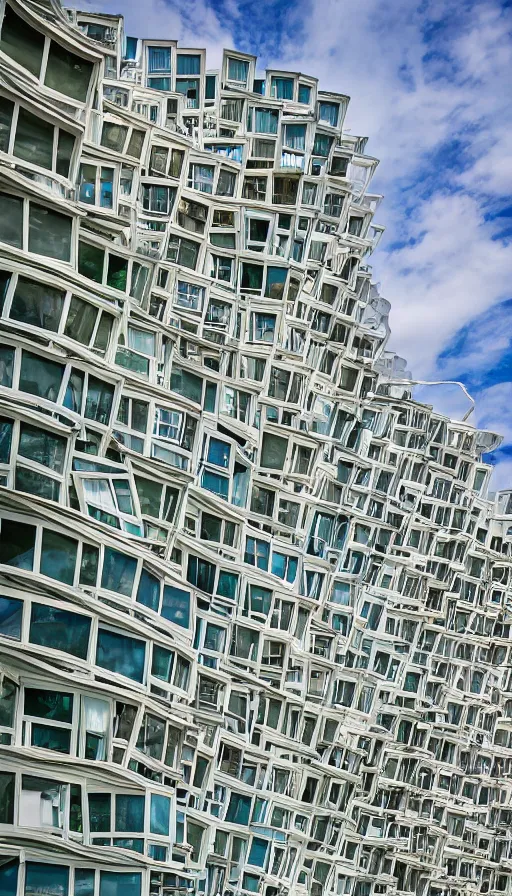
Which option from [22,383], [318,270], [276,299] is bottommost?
[22,383]

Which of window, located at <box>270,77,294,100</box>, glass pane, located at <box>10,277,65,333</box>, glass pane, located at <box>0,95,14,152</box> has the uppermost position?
window, located at <box>270,77,294,100</box>

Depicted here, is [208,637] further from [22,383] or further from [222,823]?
[22,383]

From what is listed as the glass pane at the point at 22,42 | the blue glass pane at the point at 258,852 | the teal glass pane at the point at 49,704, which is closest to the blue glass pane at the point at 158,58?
the glass pane at the point at 22,42

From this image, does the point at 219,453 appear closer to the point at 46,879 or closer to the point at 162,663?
the point at 162,663

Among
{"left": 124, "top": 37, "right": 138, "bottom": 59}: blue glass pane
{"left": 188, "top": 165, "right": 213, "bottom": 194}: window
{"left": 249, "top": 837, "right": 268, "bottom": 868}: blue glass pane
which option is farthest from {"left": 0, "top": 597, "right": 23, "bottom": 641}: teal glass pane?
{"left": 124, "top": 37, "right": 138, "bottom": 59}: blue glass pane

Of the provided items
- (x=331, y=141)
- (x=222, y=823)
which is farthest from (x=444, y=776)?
(x=331, y=141)

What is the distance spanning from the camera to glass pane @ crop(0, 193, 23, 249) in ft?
73.9

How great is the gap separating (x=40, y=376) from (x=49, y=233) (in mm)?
3421

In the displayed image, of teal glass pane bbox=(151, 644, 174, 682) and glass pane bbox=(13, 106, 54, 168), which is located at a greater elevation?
glass pane bbox=(13, 106, 54, 168)

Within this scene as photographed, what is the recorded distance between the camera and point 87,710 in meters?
21.3

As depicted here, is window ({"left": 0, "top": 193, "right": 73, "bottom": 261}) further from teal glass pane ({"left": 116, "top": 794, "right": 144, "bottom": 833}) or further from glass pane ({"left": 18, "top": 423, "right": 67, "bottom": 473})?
teal glass pane ({"left": 116, "top": 794, "right": 144, "bottom": 833})

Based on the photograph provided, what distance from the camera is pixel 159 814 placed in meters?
22.9

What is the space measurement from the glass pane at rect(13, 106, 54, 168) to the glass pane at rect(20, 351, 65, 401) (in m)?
4.50

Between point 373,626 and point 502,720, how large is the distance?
18202 mm
